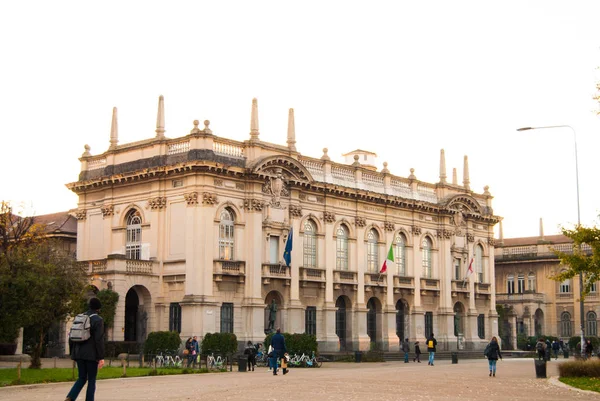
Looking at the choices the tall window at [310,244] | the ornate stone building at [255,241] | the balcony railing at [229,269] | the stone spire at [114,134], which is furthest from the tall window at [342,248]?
the stone spire at [114,134]

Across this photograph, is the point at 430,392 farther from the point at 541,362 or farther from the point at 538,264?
the point at 538,264

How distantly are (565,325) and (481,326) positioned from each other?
52.8 feet

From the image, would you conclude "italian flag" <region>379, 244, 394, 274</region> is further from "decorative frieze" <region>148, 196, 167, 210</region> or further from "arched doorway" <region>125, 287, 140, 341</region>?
"arched doorway" <region>125, 287, 140, 341</region>

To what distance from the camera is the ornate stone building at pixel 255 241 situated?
50.0 meters

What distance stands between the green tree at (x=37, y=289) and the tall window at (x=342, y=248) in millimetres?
21706

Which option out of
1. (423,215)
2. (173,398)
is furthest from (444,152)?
(173,398)

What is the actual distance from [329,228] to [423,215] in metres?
10.8

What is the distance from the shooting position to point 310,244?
57.1m

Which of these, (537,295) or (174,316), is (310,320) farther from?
(537,295)

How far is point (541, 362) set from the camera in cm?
3362

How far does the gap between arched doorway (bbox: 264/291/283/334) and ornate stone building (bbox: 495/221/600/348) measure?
32.6m

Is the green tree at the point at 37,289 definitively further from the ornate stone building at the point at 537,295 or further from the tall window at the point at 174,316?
the ornate stone building at the point at 537,295

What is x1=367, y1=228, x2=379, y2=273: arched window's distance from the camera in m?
61.5

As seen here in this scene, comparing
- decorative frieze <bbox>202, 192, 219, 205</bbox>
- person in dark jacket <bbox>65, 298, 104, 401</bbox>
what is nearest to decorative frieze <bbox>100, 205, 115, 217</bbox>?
decorative frieze <bbox>202, 192, 219, 205</bbox>
